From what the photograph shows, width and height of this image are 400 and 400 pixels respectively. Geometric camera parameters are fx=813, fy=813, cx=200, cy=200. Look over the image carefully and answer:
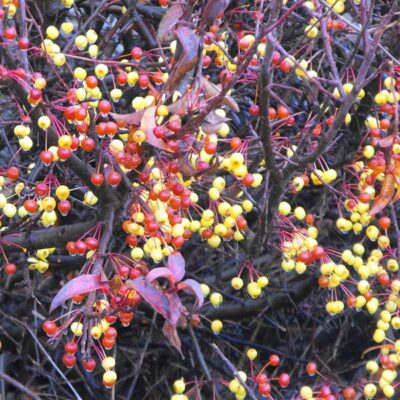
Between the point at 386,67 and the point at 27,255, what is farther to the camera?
the point at 27,255

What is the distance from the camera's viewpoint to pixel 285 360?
259 cm

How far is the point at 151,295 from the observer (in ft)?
4.56

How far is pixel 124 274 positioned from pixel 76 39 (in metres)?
0.68

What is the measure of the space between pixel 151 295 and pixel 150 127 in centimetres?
29

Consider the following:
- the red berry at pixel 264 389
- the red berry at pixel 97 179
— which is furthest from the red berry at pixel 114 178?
the red berry at pixel 264 389

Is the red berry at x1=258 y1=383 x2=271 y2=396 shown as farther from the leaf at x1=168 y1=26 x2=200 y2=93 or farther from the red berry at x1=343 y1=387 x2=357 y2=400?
the leaf at x1=168 y1=26 x2=200 y2=93

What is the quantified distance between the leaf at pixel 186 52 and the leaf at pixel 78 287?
377 millimetres

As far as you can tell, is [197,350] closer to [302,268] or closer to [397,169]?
[302,268]

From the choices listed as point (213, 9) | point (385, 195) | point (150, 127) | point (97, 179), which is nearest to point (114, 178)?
point (97, 179)

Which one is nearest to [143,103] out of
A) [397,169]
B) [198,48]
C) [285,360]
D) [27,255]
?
[198,48]

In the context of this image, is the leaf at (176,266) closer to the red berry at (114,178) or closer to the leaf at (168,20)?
the red berry at (114,178)

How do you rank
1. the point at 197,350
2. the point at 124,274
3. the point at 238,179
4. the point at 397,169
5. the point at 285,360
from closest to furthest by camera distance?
the point at 124,274 < the point at 397,169 < the point at 238,179 < the point at 197,350 < the point at 285,360

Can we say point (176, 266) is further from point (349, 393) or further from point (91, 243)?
point (349, 393)

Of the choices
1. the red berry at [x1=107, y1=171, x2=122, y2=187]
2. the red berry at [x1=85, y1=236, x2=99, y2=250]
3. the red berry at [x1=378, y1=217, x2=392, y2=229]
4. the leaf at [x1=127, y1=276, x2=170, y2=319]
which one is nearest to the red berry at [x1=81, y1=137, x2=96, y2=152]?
the red berry at [x1=107, y1=171, x2=122, y2=187]
